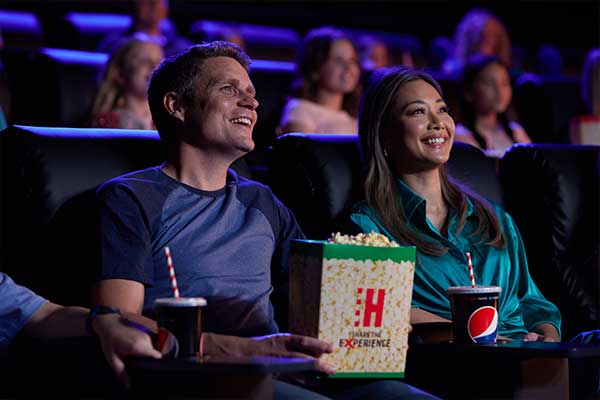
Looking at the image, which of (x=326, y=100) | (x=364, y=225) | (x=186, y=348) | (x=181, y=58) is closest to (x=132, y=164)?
(x=181, y=58)

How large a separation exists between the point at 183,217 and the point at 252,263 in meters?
0.18

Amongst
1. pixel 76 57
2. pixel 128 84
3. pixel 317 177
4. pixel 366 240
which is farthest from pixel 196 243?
pixel 76 57

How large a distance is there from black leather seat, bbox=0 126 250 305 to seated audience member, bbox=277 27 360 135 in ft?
5.04

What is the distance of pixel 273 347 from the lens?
60.8 inches

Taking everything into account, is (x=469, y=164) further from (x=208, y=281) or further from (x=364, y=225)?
(x=208, y=281)

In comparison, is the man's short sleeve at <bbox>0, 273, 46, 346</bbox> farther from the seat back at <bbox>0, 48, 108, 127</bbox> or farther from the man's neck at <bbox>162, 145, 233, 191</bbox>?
the seat back at <bbox>0, 48, 108, 127</bbox>

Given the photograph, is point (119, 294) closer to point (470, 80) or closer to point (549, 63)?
point (470, 80)

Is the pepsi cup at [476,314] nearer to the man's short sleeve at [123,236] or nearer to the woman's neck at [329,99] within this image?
the man's short sleeve at [123,236]

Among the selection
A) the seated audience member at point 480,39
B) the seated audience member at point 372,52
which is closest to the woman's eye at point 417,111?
the seated audience member at point 480,39

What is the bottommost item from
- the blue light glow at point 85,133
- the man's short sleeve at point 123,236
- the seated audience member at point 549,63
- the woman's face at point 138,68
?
the man's short sleeve at point 123,236

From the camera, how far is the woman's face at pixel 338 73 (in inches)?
150

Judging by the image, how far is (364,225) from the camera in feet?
7.28

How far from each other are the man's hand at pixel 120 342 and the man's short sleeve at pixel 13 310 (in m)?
0.24

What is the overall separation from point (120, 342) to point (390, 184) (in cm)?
106
